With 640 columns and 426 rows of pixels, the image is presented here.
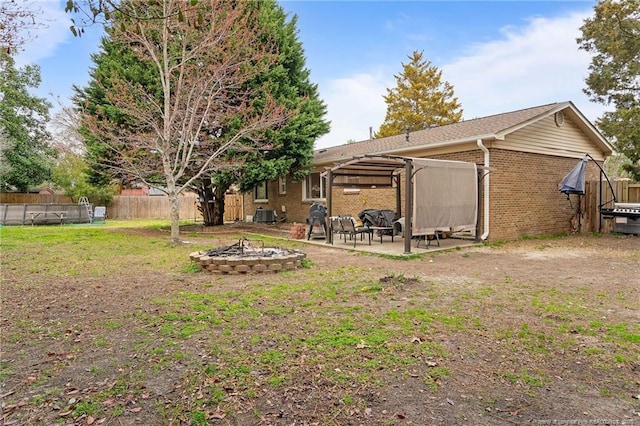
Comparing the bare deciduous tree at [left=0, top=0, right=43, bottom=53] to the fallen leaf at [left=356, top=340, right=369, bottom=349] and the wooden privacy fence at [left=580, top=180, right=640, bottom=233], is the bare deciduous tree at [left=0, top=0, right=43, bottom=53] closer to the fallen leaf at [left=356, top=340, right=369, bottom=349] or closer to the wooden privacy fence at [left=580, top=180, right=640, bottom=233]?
the fallen leaf at [left=356, top=340, right=369, bottom=349]

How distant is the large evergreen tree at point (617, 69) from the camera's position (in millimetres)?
17891

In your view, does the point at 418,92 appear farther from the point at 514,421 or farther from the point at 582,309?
the point at 514,421

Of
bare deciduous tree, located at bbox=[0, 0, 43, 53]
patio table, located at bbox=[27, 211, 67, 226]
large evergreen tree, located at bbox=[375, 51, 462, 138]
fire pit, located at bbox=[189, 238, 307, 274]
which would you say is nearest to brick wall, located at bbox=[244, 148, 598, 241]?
fire pit, located at bbox=[189, 238, 307, 274]

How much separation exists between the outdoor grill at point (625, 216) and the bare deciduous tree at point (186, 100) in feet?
37.8

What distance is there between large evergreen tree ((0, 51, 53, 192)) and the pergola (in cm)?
2290

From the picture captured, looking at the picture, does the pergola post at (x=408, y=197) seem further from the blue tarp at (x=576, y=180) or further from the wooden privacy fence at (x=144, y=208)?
the wooden privacy fence at (x=144, y=208)

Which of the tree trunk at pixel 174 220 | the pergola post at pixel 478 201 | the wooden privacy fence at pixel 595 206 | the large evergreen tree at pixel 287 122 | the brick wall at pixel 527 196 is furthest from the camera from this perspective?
the large evergreen tree at pixel 287 122

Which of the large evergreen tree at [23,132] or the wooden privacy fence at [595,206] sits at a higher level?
the large evergreen tree at [23,132]

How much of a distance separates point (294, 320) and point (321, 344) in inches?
30.4

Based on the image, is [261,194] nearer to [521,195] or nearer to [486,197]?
[486,197]

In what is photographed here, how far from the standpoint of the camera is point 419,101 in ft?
114

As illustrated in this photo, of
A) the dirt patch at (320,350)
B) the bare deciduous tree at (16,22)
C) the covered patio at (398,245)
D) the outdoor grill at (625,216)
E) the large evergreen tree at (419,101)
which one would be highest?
the large evergreen tree at (419,101)

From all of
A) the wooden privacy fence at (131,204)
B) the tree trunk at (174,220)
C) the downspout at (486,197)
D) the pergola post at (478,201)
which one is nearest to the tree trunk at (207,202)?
the tree trunk at (174,220)

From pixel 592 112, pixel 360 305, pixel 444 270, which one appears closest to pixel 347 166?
pixel 444 270
